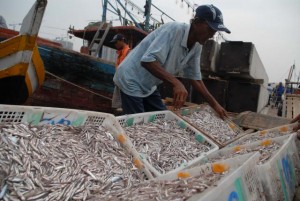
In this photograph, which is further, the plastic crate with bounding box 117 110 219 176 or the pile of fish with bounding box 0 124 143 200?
the plastic crate with bounding box 117 110 219 176

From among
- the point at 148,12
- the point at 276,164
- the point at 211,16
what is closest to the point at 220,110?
the point at 211,16

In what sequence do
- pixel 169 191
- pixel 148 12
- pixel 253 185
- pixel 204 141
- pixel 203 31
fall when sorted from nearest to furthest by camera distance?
pixel 169 191 < pixel 253 185 < pixel 203 31 < pixel 204 141 < pixel 148 12

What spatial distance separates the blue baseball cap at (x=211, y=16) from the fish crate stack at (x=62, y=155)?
1726mm

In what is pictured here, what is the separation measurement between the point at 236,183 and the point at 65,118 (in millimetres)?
1881

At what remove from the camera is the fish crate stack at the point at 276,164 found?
2446 millimetres

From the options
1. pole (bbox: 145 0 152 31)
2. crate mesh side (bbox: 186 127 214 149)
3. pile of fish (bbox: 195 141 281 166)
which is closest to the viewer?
pile of fish (bbox: 195 141 281 166)

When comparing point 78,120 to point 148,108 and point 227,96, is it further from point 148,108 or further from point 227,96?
point 227,96

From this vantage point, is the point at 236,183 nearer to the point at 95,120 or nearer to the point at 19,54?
the point at 95,120

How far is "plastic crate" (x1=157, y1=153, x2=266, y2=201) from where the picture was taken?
161 cm

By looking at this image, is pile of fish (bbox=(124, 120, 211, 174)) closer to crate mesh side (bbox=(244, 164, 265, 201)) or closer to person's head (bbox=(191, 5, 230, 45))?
crate mesh side (bbox=(244, 164, 265, 201))

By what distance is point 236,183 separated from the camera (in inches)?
72.5

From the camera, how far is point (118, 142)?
117 inches

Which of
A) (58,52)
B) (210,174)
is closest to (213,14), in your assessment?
(210,174)

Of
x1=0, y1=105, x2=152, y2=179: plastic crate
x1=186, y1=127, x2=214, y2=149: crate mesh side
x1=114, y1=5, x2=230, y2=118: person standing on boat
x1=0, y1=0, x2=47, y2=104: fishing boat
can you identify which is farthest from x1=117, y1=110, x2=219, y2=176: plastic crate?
x1=0, y1=0, x2=47, y2=104: fishing boat
